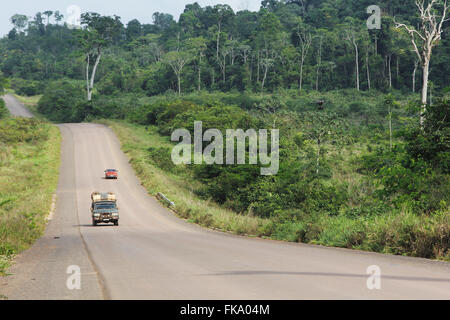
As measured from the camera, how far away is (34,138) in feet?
222

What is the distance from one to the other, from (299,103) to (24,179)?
55248 millimetres

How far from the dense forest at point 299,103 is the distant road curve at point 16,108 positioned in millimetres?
4085

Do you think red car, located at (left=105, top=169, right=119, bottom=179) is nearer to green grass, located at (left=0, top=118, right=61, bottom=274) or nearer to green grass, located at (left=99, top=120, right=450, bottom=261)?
green grass, located at (left=99, top=120, right=450, bottom=261)

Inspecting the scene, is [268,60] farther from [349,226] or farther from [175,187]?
[349,226]

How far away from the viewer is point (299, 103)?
89.2 m

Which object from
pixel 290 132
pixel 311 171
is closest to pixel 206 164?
pixel 311 171

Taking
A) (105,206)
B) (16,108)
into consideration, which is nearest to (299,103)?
(105,206)

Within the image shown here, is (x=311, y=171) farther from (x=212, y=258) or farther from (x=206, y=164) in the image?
(x=212, y=258)

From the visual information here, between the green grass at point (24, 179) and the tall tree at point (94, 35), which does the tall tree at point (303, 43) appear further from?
the green grass at point (24, 179)

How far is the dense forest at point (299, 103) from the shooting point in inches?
754

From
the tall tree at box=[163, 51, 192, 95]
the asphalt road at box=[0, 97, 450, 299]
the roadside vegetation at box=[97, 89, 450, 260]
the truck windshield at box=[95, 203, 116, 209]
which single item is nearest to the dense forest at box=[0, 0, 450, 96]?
the tall tree at box=[163, 51, 192, 95]

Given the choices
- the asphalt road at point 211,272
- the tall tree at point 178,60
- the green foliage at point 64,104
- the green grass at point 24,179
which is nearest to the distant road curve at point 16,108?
the green foliage at point 64,104

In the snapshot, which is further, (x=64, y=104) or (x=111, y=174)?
(x=64, y=104)

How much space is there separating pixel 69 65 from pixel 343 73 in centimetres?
8530
